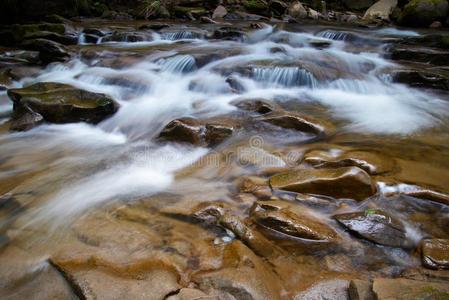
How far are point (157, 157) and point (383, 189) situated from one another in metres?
2.86

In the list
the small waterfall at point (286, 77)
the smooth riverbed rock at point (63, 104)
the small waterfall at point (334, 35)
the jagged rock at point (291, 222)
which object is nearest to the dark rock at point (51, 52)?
the smooth riverbed rock at point (63, 104)

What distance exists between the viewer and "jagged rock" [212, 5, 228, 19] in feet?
58.2

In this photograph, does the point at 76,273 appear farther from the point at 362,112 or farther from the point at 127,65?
the point at 127,65

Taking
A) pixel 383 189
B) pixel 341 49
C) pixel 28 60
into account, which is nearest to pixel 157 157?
pixel 383 189

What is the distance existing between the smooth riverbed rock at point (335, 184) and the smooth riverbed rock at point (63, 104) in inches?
152

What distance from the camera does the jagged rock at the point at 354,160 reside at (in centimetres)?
421

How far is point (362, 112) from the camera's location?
6730mm

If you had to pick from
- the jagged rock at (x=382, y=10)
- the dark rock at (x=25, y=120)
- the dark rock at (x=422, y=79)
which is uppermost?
the jagged rock at (x=382, y=10)

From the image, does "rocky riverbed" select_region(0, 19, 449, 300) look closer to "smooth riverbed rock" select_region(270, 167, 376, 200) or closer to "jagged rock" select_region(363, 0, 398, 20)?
"smooth riverbed rock" select_region(270, 167, 376, 200)

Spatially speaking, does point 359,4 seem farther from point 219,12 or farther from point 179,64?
point 179,64

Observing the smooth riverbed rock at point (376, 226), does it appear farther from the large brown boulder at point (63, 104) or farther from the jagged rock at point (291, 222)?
the large brown boulder at point (63, 104)

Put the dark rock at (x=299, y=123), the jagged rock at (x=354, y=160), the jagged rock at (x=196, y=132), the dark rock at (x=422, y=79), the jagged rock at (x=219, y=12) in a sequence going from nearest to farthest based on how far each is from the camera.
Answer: the jagged rock at (x=354, y=160), the jagged rock at (x=196, y=132), the dark rock at (x=299, y=123), the dark rock at (x=422, y=79), the jagged rock at (x=219, y=12)

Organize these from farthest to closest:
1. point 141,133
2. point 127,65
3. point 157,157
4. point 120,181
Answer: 1. point 127,65
2. point 141,133
3. point 157,157
4. point 120,181

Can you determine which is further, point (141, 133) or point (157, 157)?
point (141, 133)
